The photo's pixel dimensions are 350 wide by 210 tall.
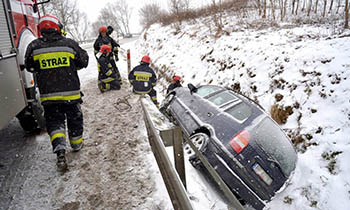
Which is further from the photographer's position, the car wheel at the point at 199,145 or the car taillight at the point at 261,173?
the car wheel at the point at 199,145

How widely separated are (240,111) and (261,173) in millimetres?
1086

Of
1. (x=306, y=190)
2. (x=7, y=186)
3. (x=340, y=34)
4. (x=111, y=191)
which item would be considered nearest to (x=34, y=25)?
(x=7, y=186)

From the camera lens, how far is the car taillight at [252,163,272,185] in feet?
8.94

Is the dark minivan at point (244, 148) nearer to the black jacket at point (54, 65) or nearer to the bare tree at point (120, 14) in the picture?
the black jacket at point (54, 65)

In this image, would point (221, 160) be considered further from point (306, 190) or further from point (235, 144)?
point (306, 190)

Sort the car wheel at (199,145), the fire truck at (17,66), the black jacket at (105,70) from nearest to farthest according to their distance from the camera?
the fire truck at (17,66), the car wheel at (199,145), the black jacket at (105,70)

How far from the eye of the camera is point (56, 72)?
285cm

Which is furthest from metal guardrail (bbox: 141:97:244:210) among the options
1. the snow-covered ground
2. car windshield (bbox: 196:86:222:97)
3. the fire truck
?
car windshield (bbox: 196:86:222:97)

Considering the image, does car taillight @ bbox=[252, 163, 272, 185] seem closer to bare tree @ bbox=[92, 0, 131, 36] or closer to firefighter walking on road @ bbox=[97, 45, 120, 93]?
firefighter walking on road @ bbox=[97, 45, 120, 93]

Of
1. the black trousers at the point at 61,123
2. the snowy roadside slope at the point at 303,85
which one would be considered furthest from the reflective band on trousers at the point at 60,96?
the snowy roadside slope at the point at 303,85

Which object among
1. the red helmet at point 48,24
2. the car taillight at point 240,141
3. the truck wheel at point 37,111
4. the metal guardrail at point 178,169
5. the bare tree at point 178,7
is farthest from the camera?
the bare tree at point 178,7

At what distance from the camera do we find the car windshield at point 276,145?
2856 millimetres

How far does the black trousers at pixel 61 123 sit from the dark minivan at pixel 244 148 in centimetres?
186

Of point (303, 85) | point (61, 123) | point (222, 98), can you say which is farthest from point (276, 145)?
point (61, 123)
